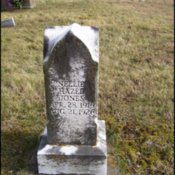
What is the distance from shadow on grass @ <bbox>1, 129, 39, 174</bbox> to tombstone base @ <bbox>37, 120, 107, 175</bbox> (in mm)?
301

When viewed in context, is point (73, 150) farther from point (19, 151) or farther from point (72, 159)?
point (19, 151)

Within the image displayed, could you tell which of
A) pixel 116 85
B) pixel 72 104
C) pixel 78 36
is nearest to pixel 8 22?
pixel 116 85

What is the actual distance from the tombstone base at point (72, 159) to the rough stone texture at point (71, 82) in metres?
0.09

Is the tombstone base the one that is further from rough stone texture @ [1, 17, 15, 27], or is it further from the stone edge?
rough stone texture @ [1, 17, 15, 27]

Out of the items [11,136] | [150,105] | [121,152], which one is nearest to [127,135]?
[121,152]

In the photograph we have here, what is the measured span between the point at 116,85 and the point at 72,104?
3032 mm

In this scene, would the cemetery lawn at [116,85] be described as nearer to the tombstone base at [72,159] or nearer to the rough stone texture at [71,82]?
the tombstone base at [72,159]

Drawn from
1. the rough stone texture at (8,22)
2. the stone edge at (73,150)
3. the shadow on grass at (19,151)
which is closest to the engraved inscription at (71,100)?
the stone edge at (73,150)

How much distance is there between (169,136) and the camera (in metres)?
5.71

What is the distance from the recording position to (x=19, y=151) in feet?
17.3

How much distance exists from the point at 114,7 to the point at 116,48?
13.9ft

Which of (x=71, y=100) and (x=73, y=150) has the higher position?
(x=71, y=100)

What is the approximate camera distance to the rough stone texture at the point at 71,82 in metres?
4.07

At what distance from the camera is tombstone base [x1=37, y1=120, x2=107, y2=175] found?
4637mm
